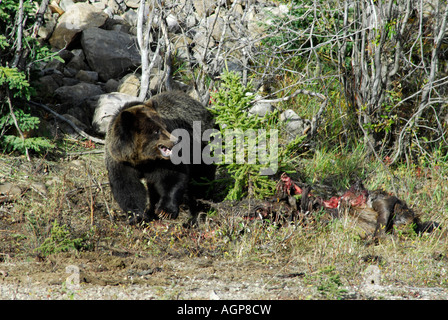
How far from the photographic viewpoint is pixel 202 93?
787cm

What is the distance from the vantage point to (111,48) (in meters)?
9.73

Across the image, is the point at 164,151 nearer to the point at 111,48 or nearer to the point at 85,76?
the point at 85,76

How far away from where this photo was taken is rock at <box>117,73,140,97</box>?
8.76 metres

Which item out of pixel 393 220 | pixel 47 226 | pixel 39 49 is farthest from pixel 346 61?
pixel 47 226

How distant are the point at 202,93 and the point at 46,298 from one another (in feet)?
15.9

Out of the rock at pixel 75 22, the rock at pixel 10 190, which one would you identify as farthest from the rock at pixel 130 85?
the rock at pixel 10 190

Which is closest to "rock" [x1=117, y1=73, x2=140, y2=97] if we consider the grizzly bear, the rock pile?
the rock pile

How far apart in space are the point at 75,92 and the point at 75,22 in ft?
7.76

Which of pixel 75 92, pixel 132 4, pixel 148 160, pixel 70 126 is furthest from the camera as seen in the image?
pixel 132 4

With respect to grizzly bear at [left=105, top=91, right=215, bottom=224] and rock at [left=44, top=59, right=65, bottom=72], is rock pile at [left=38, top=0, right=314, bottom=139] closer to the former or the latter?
rock at [left=44, top=59, right=65, bottom=72]

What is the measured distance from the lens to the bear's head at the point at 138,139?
5438 mm

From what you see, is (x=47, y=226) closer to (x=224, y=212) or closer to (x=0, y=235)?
(x=0, y=235)

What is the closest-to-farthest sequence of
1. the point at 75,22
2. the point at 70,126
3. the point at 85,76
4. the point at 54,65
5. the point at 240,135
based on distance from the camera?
the point at 240,135 < the point at 70,126 < the point at 54,65 < the point at 85,76 < the point at 75,22

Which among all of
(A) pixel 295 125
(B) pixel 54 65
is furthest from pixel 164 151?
(B) pixel 54 65
